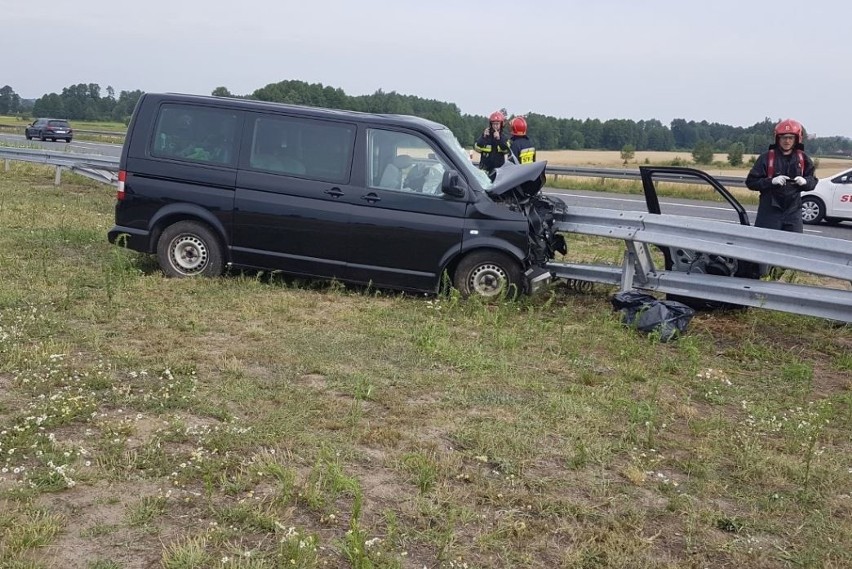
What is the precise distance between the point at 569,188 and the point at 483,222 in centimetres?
1855

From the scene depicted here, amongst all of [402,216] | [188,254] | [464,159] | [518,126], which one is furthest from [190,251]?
[518,126]

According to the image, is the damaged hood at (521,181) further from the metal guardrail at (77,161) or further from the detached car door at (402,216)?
the metal guardrail at (77,161)

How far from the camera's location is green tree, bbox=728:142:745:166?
38188 mm

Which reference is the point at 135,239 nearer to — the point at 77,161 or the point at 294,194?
the point at 294,194

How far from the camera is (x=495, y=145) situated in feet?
44.5

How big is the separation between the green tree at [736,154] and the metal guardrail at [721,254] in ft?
108

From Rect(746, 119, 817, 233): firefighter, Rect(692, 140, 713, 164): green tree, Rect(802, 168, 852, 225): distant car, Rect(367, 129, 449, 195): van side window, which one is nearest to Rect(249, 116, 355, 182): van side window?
Rect(367, 129, 449, 195): van side window

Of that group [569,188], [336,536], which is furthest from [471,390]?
[569,188]

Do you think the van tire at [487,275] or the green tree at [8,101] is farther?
the green tree at [8,101]

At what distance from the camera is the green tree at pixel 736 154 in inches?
1503

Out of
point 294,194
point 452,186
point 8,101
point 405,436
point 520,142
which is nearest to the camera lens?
point 405,436

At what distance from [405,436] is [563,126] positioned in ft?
154

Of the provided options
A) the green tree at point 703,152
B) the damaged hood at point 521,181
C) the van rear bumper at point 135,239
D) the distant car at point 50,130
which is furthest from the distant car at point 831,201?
the distant car at point 50,130

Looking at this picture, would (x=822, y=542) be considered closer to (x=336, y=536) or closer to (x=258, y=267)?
(x=336, y=536)
